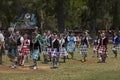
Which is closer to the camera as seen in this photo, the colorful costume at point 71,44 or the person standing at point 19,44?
the person standing at point 19,44

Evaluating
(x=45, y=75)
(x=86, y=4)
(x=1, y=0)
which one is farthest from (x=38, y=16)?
(x=45, y=75)

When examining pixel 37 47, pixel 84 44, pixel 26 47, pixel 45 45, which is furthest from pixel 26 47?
pixel 84 44

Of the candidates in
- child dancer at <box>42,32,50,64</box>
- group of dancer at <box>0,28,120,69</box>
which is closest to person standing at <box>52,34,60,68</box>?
group of dancer at <box>0,28,120,69</box>

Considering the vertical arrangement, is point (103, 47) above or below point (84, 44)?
below

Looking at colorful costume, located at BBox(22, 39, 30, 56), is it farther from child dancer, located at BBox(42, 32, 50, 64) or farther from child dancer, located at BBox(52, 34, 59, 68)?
child dancer, located at BBox(42, 32, 50, 64)

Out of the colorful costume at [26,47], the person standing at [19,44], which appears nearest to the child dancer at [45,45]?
the colorful costume at [26,47]

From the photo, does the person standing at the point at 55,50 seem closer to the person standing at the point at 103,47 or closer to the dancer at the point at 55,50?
the dancer at the point at 55,50

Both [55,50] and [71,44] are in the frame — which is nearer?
[55,50]

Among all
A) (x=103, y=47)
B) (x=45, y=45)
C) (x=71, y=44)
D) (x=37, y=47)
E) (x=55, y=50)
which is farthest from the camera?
(x=71, y=44)

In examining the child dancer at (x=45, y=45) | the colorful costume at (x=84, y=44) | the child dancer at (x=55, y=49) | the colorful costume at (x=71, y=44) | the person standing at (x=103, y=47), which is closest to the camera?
the child dancer at (x=55, y=49)

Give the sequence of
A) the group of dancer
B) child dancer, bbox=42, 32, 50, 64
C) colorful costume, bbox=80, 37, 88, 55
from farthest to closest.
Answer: colorful costume, bbox=80, 37, 88, 55
child dancer, bbox=42, 32, 50, 64
the group of dancer

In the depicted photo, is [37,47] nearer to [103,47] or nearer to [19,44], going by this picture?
[19,44]

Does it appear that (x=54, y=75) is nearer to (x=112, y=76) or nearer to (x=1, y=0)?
(x=112, y=76)

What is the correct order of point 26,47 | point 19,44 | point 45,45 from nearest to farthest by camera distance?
1. point 19,44
2. point 26,47
3. point 45,45
